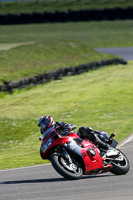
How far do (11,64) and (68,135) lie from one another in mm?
17159

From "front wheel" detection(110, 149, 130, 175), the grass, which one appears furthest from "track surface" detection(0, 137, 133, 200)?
the grass

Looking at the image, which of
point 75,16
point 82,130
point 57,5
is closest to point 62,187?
point 82,130

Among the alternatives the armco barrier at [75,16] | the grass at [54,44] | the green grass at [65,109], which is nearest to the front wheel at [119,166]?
the green grass at [65,109]

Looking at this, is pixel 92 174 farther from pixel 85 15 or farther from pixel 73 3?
pixel 73 3

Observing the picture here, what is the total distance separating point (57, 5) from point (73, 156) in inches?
1725

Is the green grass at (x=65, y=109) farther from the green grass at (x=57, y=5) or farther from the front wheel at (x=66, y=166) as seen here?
the green grass at (x=57, y=5)

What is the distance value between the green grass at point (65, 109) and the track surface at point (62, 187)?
6.30 ft

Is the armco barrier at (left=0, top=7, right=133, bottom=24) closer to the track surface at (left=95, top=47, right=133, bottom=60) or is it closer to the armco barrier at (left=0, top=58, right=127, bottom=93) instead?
the track surface at (left=95, top=47, right=133, bottom=60)

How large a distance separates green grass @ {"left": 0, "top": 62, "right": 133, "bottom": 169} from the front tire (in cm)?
280

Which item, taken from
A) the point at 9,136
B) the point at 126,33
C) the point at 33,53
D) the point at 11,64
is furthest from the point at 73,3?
the point at 9,136

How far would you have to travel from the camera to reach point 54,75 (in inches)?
958

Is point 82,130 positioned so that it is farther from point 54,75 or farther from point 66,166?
point 54,75

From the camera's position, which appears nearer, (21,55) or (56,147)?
(56,147)

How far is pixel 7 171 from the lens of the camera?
944 cm
